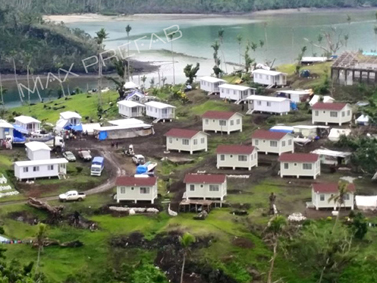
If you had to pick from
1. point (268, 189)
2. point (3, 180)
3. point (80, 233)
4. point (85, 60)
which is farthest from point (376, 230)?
point (85, 60)

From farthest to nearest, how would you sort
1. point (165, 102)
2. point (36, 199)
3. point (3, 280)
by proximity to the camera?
point (165, 102)
point (36, 199)
point (3, 280)

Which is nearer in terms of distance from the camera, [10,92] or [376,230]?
[376,230]

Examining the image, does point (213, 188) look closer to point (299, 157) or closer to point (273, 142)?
point (299, 157)

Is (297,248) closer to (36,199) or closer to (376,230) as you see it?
(376,230)

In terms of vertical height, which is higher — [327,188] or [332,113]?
[327,188]

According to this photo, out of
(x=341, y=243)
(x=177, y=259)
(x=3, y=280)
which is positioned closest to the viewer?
(x=3, y=280)

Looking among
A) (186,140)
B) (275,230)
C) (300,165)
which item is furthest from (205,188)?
(186,140)

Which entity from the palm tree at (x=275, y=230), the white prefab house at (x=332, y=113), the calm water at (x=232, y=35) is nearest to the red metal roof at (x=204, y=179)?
the palm tree at (x=275, y=230)

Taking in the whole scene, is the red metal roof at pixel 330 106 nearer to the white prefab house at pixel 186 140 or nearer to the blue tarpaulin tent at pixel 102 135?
the white prefab house at pixel 186 140
